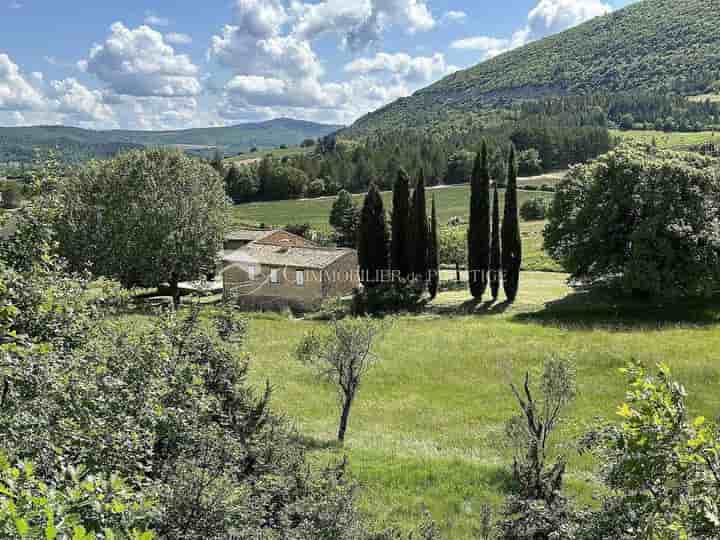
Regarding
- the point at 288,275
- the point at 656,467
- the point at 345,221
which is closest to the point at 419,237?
the point at 288,275

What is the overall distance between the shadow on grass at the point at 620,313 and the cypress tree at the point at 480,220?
15.6 feet

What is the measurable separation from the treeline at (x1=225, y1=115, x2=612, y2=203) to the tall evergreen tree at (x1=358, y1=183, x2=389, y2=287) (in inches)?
2441

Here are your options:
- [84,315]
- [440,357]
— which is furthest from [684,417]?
[440,357]

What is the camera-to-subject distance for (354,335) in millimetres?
17266

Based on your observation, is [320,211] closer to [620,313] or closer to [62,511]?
[620,313]

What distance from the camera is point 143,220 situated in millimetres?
38875

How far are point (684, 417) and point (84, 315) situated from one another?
717cm

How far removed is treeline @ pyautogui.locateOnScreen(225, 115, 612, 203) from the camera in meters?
107

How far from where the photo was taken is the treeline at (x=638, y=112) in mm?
159125

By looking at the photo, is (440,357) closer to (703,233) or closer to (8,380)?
(703,233)

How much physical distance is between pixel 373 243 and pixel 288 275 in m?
6.01

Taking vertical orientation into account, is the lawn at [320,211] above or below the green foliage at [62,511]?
below

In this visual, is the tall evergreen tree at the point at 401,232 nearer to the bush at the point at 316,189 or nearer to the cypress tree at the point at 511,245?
the cypress tree at the point at 511,245

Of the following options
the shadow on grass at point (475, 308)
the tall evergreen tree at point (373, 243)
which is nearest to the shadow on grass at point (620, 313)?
the shadow on grass at point (475, 308)
